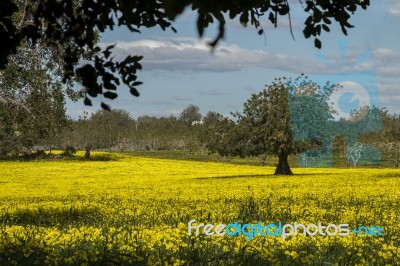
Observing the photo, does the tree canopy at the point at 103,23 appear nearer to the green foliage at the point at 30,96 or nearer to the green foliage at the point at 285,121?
the green foliage at the point at 30,96

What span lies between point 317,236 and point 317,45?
4177 mm

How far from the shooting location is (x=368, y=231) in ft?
37.7

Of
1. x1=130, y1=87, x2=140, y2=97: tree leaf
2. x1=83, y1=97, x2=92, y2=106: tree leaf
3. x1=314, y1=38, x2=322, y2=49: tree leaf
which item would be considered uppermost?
x1=314, y1=38, x2=322, y2=49: tree leaf

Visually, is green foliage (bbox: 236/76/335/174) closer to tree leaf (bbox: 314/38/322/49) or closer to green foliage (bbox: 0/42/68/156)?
green foliage (bbox: 0/42/68/156)

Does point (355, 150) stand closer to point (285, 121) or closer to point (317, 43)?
point (285, 121)

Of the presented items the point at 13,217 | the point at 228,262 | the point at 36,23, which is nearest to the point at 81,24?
the point at 36,23
